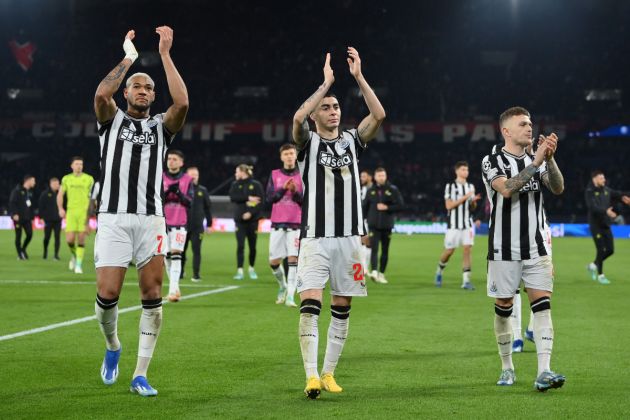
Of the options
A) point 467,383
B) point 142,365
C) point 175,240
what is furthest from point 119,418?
point 175,240

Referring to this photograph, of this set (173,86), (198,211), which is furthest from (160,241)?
(198,211)

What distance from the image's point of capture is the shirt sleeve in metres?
7.04

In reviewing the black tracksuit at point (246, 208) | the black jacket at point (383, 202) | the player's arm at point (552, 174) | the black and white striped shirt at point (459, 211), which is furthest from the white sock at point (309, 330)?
the black jacket at point (383, 202)

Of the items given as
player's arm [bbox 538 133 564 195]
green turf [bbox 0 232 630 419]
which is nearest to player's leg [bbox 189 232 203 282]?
green turf [bbox 0 232 630 419]

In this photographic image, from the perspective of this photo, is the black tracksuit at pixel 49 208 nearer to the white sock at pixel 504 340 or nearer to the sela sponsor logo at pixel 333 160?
the sela sponsor logo at pixel 333 160

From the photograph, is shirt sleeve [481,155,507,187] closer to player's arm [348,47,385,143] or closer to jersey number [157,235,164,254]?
player's arm [348,47,385,143]

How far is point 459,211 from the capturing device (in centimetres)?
1688

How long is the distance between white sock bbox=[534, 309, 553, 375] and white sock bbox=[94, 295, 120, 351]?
3.35 meters

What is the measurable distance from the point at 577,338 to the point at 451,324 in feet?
5.77

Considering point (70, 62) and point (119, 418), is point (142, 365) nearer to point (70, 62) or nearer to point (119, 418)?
point (119, 418)

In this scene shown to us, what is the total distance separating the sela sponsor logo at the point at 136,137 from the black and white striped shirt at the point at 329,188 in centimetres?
119

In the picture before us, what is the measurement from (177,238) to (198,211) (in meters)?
4.08

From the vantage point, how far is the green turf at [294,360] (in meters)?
6.09

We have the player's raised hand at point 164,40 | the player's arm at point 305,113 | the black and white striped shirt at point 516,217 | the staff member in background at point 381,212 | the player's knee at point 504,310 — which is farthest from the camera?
the staff member in background at point 381,212
